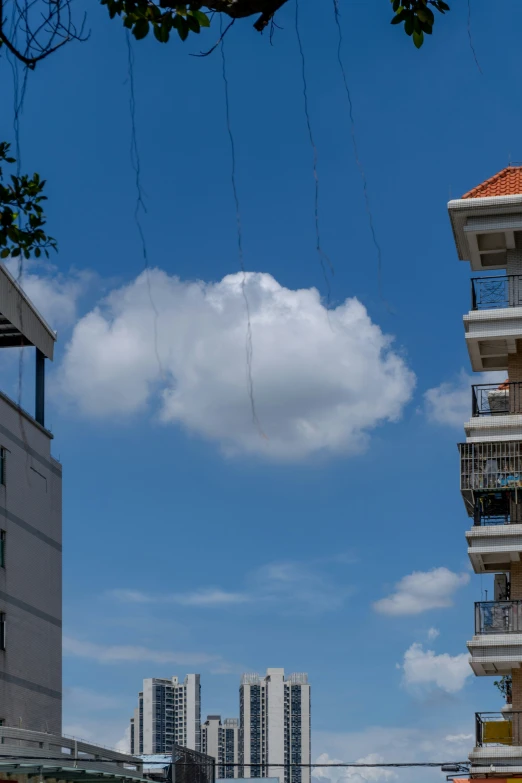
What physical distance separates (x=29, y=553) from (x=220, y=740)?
108140mm

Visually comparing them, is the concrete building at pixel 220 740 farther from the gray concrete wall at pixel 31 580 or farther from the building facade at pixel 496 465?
the building facade at pixel 496 465

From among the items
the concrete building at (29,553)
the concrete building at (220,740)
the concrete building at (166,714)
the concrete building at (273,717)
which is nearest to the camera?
the concrete building at (29,553)

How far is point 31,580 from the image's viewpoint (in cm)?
4044

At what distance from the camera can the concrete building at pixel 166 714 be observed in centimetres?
12344

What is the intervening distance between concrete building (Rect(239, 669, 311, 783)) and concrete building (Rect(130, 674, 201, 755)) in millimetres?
5800

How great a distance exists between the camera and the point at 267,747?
422 ft

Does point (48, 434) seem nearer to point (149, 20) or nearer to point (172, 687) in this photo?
point (149, 20)

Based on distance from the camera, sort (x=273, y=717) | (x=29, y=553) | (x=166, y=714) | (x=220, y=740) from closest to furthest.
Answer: (x=29, y=553)
(x=166, y=714)
(x=273, y=717)
(x=220, y=740)

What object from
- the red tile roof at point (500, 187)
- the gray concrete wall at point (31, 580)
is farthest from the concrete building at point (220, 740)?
the red tile roof at point (500, 187)

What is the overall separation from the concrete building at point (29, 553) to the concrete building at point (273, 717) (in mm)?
91953

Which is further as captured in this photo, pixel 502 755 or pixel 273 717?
pixel 273 717

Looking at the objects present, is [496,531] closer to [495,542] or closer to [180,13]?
[495,542]

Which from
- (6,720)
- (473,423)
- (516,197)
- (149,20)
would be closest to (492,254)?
(516,197)

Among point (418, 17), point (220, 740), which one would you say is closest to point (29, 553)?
point (418, 17)
